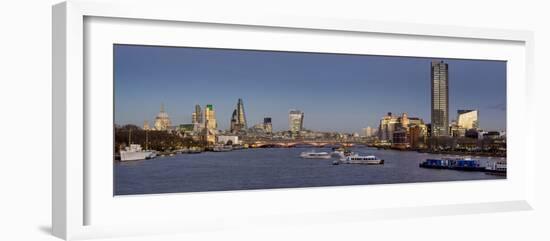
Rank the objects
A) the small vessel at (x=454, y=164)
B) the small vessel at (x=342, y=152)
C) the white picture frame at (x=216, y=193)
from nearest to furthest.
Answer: the white picture frame at (x=216, y=193)
the small vessel at (x=342, y=152)
the small vessel at (x=454, y=164)

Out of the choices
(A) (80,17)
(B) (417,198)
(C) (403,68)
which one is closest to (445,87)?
(C) (403,68)

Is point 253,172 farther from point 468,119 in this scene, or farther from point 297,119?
point 468,119

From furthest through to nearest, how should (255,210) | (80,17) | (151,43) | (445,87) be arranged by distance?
(445,87) → (255,210) → (151,43) → (80,17)

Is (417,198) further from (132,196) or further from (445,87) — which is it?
(132,196)

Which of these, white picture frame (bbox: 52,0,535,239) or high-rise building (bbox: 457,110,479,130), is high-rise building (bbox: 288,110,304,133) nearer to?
white picture frame (bbox: 52,0,535,239)

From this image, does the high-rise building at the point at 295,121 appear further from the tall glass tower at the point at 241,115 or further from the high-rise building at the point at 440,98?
the high-rise building at the point at 440,98

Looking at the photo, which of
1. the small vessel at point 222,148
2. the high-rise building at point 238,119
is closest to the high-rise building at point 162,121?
the small vessel at point 222,148

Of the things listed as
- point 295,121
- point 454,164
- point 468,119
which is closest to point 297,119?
point 295,121
